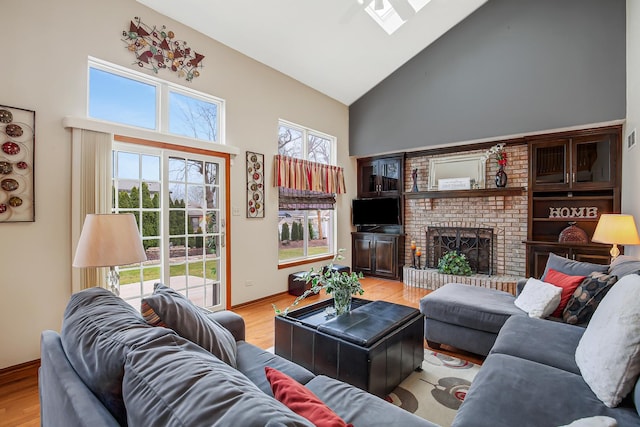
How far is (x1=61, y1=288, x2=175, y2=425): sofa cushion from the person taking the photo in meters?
0.90

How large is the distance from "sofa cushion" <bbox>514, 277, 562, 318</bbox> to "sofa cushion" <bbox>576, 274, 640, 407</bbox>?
3.08 feet

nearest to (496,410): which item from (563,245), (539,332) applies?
(539,332)

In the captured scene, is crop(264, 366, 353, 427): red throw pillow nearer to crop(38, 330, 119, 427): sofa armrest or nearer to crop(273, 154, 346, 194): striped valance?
crop(38, 330, 119, 427): sofa armrest

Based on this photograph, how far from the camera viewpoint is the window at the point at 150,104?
301 cm

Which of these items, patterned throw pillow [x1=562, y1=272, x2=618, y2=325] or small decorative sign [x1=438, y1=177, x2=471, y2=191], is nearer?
patterned throw pillow [x1=562, y1=272, x2=618, y2=325]

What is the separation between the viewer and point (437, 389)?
2.24m

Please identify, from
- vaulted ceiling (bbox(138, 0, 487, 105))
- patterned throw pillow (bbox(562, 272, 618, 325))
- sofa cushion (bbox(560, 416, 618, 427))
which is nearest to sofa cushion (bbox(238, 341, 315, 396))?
sofa cushion (bbox(560, 416, 618, 427))

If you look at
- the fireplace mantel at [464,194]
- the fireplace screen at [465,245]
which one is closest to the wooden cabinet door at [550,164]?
the fireplace mantel at [464,194]

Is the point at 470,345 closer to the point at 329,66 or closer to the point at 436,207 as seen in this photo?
the point at 436,207

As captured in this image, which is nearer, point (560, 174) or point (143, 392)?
point (143, 392)

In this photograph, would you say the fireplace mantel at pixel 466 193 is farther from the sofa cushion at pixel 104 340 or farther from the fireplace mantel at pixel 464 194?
the sofa cushion at pixel 104 340

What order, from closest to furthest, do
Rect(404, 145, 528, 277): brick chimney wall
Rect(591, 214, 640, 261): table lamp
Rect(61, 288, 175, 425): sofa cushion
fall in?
Rect(61, 288, 175, 425): sofa cushion, Rect(591, 214, 640, 261): table lamp, Rect(404, 145, 528, 277): brick chimney wall

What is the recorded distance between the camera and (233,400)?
659 millimetres

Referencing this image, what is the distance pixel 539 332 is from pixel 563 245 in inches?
118
